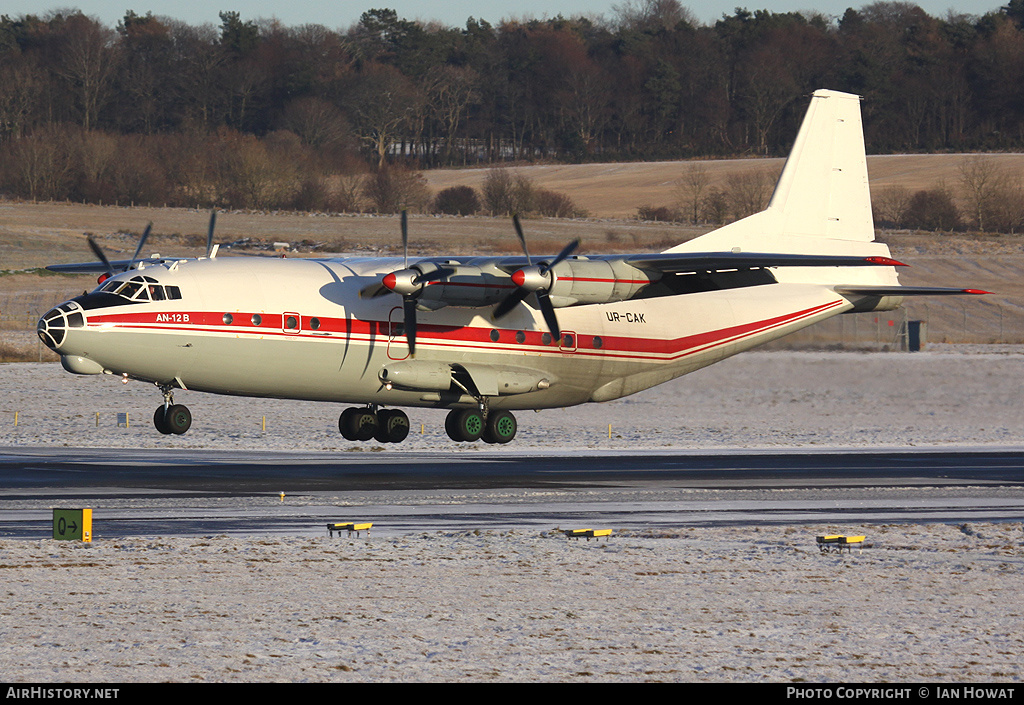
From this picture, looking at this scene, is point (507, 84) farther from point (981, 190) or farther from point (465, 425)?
point (465, 425)

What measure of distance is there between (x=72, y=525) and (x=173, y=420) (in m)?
9.82

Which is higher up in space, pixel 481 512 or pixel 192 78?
pixel 192 78

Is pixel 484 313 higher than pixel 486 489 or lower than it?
higher

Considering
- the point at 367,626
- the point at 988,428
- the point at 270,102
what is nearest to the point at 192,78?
the point at 270,102

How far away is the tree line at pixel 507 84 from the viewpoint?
134m

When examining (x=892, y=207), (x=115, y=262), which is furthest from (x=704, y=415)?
(x=892, y=207)

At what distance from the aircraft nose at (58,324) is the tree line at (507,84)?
89.1 m

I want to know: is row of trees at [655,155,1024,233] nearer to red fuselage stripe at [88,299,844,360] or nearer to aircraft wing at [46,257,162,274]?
red fuselage stripe at [88,299,844,360]

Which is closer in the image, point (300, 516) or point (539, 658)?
point (539, 658)

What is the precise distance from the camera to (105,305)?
30.5 metres

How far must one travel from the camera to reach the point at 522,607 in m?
17.2

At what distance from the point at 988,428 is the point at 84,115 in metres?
110

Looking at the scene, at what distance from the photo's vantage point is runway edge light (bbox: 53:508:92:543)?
21.4 meters
